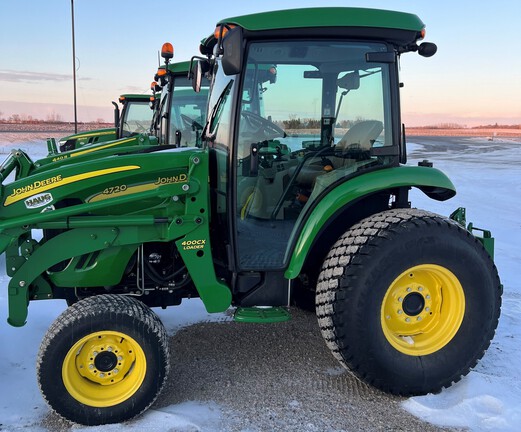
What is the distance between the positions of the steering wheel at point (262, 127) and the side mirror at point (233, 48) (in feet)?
1.33

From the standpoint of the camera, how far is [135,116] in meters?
11.1

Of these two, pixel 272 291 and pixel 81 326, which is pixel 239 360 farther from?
pixel 81 326

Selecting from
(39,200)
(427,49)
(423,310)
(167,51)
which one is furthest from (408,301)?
(167,51)

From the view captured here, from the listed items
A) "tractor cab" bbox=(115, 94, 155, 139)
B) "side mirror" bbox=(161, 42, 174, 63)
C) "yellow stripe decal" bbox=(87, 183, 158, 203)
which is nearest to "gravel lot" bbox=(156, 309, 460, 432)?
"yellow stripe decal" bbox=(87, 183, 158, 203)

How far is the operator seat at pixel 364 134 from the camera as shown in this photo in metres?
3.49

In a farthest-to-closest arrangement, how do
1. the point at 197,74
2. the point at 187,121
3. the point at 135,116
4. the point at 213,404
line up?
the point at 135,116, the point at 187,121, the point at 197,74, the point at 213,404

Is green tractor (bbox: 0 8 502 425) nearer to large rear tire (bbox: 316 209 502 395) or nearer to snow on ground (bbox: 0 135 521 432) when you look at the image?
large rear tire (bbox: 316 209 502 395)

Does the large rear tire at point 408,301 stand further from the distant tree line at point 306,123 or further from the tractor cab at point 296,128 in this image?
the distant tree line at point 306,123

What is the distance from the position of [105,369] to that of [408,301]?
198cm

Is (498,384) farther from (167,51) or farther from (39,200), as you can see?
(167,51)

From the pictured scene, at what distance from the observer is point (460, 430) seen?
2.98 meters

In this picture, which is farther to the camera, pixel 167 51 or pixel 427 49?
pixel 167 51

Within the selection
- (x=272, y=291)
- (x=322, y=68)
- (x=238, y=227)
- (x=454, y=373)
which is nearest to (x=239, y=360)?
(x=272, y=291)

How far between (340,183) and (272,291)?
85cm
